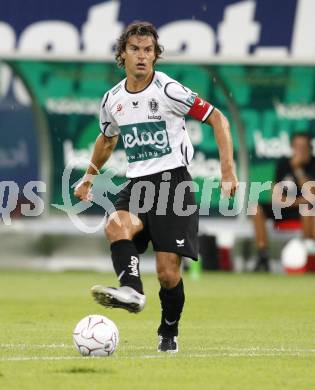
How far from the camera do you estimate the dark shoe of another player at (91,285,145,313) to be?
8.79m

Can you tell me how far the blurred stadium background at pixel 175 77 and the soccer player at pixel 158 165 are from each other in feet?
32.7

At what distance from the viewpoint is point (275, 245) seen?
20.4 m

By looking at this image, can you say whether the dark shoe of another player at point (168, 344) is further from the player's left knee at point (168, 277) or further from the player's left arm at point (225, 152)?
the player's left arm at point (225, 152)

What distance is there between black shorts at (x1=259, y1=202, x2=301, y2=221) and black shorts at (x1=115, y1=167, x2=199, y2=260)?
1041 cm

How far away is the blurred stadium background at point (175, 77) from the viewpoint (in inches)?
784

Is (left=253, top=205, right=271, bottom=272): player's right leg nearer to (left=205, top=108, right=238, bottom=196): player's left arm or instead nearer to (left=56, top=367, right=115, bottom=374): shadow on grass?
(left=205, top=108, right=238, bottom=196): player's left arm

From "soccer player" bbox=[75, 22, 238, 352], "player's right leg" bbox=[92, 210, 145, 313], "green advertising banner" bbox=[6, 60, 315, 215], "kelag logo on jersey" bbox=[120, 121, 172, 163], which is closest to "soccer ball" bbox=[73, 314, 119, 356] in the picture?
"player's right leg" bbox=[92, 210, 145, 313]

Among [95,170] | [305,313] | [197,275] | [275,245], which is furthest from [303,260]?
[95,170]

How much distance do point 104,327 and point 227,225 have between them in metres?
11.5

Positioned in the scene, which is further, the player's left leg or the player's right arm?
the player's right arm

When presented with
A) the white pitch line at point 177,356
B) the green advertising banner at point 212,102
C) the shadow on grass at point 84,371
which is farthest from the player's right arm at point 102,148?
the green advertising banner at point 212,102

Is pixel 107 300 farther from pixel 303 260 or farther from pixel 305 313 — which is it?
pixel 303 260

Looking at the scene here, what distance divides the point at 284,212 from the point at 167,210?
10.8 meters

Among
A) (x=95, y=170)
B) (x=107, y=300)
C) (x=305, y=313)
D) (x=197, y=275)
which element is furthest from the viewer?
(x=197, y=275)
